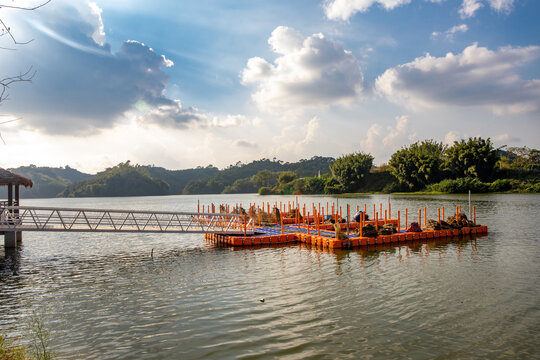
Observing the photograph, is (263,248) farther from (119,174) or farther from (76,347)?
(119,174)

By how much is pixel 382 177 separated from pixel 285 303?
101244 mm

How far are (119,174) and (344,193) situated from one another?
378ft

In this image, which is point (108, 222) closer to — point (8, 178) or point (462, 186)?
point (8, 178)

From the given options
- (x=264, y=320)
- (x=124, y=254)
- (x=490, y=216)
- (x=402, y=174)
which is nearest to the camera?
(x=264, y=320)

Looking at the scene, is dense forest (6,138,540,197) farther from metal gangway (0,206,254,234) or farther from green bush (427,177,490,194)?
metal gangway (0,206,254,234)

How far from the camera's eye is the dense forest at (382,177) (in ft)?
252

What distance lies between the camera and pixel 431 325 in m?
9.80

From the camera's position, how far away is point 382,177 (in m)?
108

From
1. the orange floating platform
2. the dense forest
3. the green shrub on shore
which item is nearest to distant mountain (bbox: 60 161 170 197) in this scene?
the dense forest

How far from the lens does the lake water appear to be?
880 centimetres

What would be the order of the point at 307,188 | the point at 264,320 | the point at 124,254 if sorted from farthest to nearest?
the point at 307,188, the point at 124,254, the point at 264,320

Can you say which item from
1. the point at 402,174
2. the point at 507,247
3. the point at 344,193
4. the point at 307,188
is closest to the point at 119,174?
the point at 307,188

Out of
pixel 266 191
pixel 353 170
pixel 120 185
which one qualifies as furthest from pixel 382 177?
pixel 120 185

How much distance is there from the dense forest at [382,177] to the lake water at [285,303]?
63.8 meters
